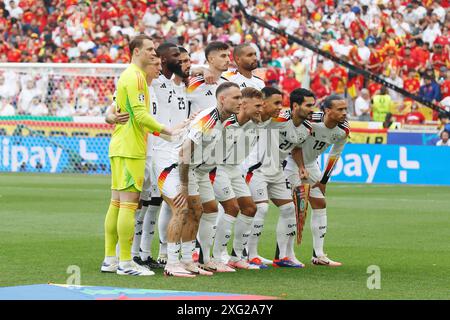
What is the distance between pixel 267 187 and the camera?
1230 centimetres

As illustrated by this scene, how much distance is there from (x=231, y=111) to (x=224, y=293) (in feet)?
7.67

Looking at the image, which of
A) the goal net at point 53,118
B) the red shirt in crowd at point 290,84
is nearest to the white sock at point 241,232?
the goal net at point 53,118

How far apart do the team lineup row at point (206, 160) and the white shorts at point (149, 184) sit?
0.04ft

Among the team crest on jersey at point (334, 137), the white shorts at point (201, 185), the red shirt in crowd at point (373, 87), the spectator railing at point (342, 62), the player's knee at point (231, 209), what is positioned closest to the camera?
the white shorts at point (201, 185)

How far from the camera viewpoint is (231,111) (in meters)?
10.9

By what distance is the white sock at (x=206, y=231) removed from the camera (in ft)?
37.3

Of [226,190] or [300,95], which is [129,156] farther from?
[300,95]

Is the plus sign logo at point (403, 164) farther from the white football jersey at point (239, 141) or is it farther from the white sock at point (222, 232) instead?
the white sock at point (222, 232)

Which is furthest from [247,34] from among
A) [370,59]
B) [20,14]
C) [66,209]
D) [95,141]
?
[66,209]

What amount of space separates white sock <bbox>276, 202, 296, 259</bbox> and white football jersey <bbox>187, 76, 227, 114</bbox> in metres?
1.49

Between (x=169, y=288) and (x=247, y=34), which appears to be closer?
(x=169, y=288)

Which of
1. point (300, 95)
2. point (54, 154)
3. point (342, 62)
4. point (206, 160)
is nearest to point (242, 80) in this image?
point (300, 95)

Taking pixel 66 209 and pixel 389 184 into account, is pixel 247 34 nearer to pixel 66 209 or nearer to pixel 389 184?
pixel 389 184

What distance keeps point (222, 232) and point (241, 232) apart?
22cm
